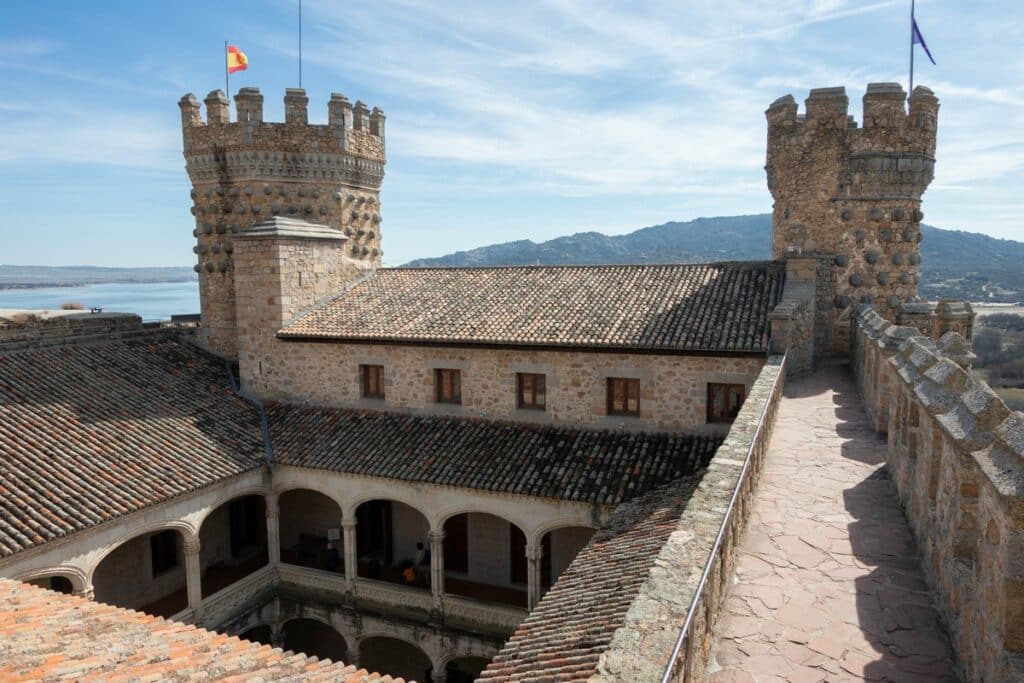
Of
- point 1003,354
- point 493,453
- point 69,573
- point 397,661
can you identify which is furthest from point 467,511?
point 1003,354

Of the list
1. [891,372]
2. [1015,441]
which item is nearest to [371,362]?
[891,372]

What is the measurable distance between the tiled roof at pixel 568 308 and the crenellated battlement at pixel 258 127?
4.71 metres

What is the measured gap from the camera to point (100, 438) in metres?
14.3

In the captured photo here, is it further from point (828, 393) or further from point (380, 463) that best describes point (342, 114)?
point (828, 393)

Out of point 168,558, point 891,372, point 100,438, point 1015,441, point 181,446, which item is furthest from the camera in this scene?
point 168,558

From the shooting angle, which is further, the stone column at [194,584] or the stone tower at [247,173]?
the stone tower at [247,173]

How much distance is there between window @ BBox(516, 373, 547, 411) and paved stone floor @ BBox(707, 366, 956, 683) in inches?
298

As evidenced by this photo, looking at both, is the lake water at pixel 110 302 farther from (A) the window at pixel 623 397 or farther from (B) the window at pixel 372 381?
(A) the window at pixel 623 397

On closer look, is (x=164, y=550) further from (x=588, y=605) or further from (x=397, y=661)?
(x=588, y=605)

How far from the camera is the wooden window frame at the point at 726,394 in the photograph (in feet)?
46.5

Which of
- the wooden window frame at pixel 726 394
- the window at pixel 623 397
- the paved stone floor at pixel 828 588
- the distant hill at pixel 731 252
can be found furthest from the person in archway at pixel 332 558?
the distant hill at pixel 731 252

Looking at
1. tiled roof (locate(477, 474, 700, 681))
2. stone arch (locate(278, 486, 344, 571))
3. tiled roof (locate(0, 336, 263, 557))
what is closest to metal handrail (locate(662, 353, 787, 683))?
tiled roof (locate(477, 474, 700, 681))

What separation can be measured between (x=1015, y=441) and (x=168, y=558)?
18289 mm

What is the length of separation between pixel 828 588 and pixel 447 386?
12255mm
